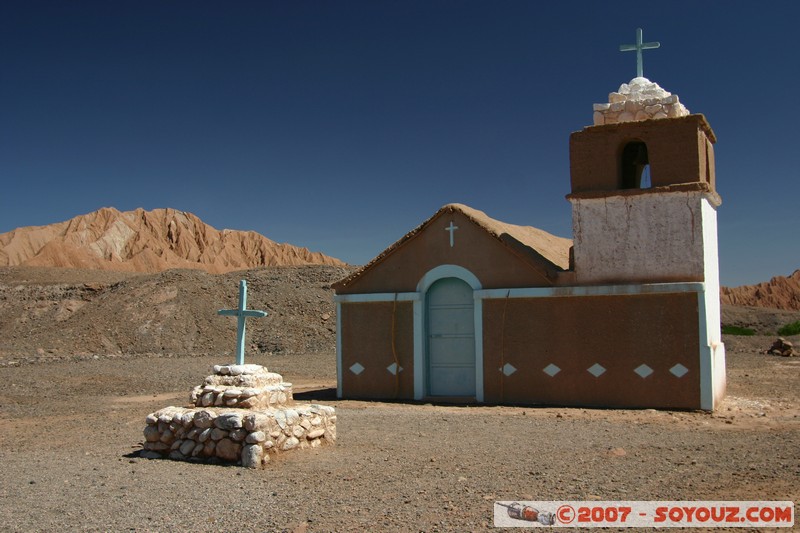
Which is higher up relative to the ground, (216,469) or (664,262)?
(664,262)

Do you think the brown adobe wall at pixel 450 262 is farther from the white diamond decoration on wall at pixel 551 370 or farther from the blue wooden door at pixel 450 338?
the white diamond decoration on wall at pixel 551 370

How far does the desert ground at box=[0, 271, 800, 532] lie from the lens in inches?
A: 253

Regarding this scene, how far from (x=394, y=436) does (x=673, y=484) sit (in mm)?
4593

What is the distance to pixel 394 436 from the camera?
1093 cm

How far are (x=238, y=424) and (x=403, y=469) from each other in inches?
81.8

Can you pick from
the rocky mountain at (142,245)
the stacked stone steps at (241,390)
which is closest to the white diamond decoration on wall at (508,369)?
the stacked stone steps at (241,390)

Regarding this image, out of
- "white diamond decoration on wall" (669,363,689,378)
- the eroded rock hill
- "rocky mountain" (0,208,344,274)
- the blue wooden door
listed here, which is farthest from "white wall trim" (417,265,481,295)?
"rocky mountain" (0,208,344,274)

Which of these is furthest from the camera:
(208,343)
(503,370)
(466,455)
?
Answer: (208,343)

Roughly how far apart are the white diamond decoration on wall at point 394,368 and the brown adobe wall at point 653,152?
17.9 feet

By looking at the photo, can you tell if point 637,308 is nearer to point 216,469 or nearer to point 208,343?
point 216,469

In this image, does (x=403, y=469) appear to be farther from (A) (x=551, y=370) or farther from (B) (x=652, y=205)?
(B) (x=652, y=205)

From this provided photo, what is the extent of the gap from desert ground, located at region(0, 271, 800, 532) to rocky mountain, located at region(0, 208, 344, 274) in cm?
6500

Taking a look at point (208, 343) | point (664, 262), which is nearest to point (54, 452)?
point (664, 262)

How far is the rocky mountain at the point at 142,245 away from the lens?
7944 cm
